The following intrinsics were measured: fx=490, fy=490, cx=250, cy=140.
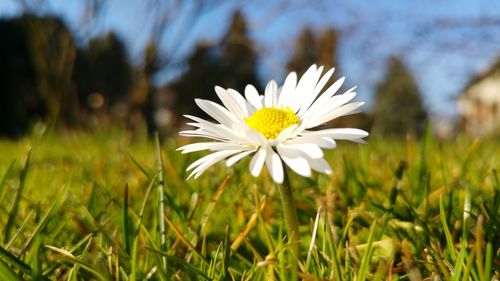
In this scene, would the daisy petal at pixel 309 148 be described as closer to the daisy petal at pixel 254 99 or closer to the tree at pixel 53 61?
the daisy petal at pixel 254 99

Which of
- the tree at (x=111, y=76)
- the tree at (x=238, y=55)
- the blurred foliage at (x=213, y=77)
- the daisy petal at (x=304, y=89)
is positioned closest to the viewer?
the daisy petal at (x=304, y=89)

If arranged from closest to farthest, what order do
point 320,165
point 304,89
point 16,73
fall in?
1. point 320,165
2. point 304,89
3. point 16,73

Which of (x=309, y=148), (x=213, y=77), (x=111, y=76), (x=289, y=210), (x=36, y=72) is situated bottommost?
(x=289, y=210)

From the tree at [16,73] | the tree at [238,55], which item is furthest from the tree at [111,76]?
the tree at [238,55]

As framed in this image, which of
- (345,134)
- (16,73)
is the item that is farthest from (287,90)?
(16,73)

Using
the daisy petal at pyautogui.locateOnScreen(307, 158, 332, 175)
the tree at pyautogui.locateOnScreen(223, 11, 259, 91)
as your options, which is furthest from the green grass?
the tree at pyautogui.locateOnScreen(223, 11, 259, 91)

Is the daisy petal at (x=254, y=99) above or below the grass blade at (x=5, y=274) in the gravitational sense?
above

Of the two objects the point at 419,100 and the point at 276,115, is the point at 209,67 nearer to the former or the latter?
the point at 419,100

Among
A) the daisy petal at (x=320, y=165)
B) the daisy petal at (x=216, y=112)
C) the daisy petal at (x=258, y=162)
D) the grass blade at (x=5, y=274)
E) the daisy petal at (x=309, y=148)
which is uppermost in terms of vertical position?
the daisy petal at (x=216, y=112)

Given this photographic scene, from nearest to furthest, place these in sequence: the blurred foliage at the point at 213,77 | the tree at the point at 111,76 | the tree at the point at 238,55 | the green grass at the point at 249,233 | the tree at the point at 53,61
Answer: the green grass at the point at 249,233 < the tree at the point at 53,61 < the tree at the point at 238,55 < the blurred foliage at the point at 213,77 < the tree at the point at 111,76

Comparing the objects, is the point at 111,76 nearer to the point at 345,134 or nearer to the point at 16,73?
→ the point at 16,73
